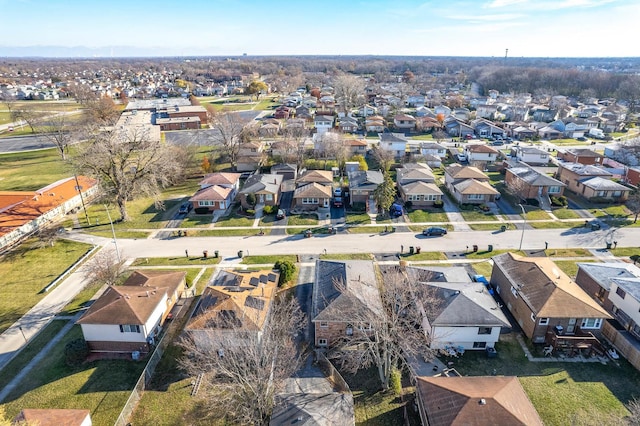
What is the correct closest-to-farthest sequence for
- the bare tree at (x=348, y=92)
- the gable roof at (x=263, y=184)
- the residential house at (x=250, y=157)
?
the gable roof at (x=263, y=184) → the residential house at (x=250, y=157) → the bare tree at (x=348, y=92)

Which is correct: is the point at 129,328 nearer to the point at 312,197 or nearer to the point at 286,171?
the point at 312,197

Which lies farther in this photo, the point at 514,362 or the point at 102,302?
the point at 102,302

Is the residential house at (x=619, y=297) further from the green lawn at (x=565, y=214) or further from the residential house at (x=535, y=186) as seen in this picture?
the residential house at (x=535, y=186)

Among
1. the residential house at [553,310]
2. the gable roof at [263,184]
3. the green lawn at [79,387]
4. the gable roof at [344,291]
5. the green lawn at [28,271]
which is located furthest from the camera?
the gable roof at [263,184]

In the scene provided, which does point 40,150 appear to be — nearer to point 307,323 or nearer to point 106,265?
point 106,265

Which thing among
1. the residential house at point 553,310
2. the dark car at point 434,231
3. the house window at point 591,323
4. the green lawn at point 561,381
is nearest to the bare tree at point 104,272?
the green lawn at point 561,381

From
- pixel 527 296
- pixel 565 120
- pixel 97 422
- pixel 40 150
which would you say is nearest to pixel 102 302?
pixel 97 422

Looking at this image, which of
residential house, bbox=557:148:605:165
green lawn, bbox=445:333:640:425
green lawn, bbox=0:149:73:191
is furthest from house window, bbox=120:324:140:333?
residential house, bbox=557:148:605:165
